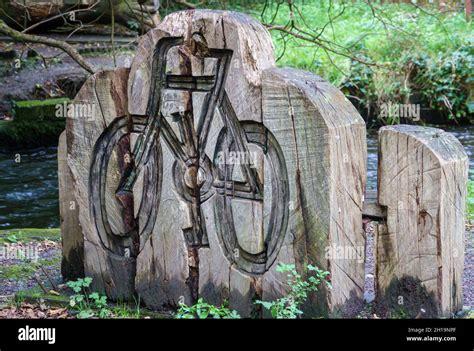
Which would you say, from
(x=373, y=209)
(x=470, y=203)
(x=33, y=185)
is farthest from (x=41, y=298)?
(x=33, y=185)

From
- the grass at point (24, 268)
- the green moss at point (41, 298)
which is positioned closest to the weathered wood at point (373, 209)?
the green moss at point (41, 298)

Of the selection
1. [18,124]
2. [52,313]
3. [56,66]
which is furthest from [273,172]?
[56,66]

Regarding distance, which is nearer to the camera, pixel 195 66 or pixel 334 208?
pixel 334 208

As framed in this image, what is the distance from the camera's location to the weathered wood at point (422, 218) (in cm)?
390

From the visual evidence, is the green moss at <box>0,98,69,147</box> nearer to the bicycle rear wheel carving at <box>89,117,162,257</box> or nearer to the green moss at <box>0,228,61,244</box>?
the green moss at <box>0,228,61,244</box>

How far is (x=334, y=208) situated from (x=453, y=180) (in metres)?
0.63

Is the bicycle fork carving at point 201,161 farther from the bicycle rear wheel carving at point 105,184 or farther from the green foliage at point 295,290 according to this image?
the green foliage at point 295,290

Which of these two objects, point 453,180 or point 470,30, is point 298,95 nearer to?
point 453,180

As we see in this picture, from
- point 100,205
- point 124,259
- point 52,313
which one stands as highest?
point 100,205

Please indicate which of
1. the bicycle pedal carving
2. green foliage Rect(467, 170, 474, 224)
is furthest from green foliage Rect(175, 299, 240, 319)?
green foliage Rect(467, 170, 474, 224)

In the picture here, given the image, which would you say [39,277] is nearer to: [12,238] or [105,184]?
[105,184]
